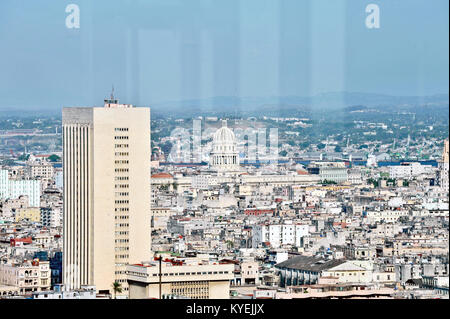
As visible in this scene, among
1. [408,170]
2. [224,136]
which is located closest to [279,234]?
[224,136]

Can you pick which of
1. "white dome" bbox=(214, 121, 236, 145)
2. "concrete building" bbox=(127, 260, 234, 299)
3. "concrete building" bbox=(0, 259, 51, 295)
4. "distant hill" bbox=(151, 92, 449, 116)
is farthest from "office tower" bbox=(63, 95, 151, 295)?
"concrete building" bbox=(127, 260, 234, 299)

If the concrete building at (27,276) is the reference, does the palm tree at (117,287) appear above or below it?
above

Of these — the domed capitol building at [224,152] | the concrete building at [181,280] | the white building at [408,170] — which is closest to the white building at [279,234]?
the domed capitol building at [224,152]

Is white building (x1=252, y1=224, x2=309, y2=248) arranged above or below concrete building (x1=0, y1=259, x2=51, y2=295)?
below

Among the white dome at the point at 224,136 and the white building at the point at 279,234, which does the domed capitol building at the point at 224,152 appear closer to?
the white dome at the point at 224,136

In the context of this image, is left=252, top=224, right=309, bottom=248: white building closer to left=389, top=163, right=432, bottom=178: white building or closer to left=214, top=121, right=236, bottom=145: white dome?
left=214, top=121, right=236, bottom=145: white dome
